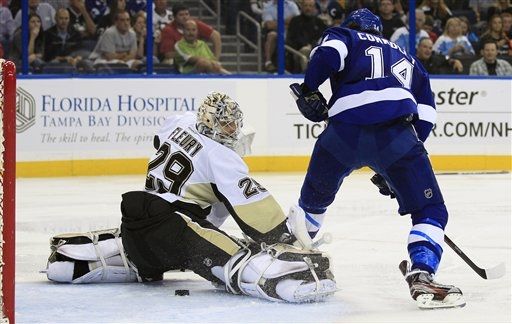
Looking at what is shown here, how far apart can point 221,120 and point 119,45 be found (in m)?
5.84

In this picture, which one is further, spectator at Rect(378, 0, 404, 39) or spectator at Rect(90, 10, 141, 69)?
spectator at Rect(378, 0, 404, 39)

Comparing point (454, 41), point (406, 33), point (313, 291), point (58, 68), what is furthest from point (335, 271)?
point (454, 41)

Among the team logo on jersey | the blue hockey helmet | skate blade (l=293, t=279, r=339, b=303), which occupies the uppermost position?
the blue hockey helmet

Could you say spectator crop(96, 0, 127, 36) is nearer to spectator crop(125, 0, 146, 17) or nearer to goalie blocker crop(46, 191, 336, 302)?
spectator crop(125, 0, 146, 17)

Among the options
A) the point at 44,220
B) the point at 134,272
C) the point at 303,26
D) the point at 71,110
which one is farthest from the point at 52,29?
the point at 134,272

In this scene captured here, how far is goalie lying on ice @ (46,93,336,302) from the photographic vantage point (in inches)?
177

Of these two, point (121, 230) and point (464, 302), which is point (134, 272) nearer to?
point (121, 230)

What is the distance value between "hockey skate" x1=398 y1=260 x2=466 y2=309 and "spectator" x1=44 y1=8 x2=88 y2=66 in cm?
627

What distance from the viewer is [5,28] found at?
10031mm

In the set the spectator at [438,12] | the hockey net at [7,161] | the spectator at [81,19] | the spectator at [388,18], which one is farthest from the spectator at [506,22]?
the hockey net at [7,161]

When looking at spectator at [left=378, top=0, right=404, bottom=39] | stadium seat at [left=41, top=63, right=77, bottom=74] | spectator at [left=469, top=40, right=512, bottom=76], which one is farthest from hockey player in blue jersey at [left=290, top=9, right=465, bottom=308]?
spectator at [left=469, top=40, right=512, bottom=76]

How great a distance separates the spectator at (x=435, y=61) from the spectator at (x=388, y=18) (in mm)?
308

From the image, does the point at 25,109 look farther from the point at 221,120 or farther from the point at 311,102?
the point at 311,102

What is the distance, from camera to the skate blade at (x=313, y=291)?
175 inches
